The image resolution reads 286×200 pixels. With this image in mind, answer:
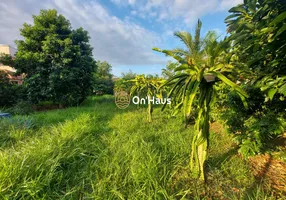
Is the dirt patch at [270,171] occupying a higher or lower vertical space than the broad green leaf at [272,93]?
lower

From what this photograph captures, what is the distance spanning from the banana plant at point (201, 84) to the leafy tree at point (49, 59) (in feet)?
21.0

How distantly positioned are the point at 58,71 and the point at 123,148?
603cm

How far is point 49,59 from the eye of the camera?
6.70 metres

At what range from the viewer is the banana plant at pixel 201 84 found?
1.25 metres

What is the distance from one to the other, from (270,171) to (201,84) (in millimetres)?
1606

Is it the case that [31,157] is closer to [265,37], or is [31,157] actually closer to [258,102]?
[265,37]

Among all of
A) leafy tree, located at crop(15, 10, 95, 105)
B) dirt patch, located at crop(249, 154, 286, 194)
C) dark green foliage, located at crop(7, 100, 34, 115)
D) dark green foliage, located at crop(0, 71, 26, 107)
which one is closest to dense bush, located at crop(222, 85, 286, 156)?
dirt patch, located at crop(249, 154, 286, 194)

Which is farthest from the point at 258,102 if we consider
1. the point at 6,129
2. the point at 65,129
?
the point at 6,129

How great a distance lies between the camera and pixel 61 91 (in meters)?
6.84

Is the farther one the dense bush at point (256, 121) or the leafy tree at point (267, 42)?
the dense bush at point (256, 121)

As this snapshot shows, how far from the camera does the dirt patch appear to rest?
157 centimetres

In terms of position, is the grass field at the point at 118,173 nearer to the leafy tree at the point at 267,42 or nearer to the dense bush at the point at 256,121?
the dense bush at the point at 256,121
